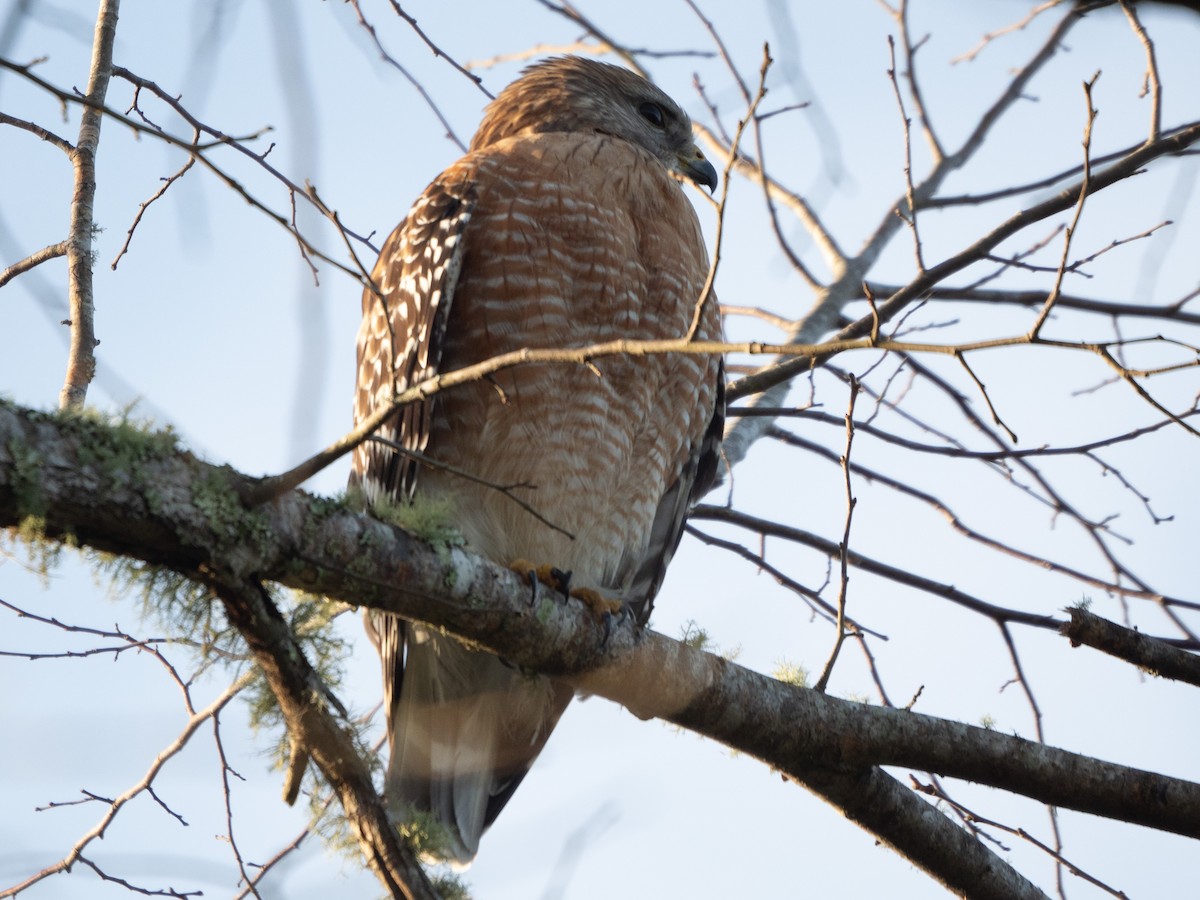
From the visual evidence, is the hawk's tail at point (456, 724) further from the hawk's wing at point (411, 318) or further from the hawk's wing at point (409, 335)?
the hawk's wing at point (411, 318)

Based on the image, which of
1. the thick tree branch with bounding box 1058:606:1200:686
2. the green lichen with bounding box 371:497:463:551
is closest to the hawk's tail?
the green lichen with bounding box 371:497:463:551

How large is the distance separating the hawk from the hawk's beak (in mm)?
904

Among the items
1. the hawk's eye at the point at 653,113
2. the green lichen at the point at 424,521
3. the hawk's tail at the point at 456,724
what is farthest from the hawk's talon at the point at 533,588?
the hawk's eye at the point at 653,113

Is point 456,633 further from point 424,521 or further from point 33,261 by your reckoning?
point 33,261

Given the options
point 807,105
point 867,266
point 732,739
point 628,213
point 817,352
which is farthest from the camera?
point 867,266

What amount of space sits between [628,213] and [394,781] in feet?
8.05

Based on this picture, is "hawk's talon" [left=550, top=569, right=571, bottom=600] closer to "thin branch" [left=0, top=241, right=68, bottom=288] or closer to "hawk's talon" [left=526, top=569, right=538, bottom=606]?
"hawk's talon" [left=526, top=569, right=538, bottom=606]

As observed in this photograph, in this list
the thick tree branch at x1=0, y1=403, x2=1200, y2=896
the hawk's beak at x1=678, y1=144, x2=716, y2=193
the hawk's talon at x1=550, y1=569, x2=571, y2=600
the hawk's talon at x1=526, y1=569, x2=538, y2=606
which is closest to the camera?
the thick tree branch at x1=0, y1=403, x2=1200, y2=896

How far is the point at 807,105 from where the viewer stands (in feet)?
19.3

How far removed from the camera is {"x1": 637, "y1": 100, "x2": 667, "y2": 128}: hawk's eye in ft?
21.0

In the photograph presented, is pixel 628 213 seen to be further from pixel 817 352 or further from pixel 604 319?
pixel 817 352

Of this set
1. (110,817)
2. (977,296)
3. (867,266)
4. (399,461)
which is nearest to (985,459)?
(977,296)

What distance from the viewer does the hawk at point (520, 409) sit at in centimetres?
462

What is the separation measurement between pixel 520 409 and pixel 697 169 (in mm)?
2172
